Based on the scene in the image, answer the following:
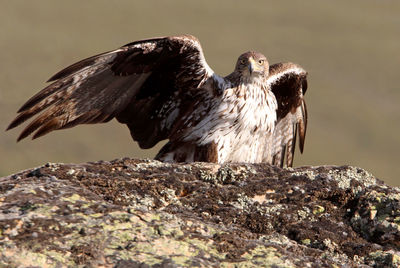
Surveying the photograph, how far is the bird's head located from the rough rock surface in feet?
12.8

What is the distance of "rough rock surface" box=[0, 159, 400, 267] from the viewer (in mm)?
3352

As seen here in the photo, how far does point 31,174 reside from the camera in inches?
175

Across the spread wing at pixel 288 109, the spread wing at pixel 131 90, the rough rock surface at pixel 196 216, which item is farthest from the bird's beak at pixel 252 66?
the rough rock surface at pixel 196 216

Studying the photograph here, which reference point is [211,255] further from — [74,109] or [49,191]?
[74,109]

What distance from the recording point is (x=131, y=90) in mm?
8438

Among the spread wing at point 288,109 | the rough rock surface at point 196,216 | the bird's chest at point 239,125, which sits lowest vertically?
the rough rock surface at point 196,216

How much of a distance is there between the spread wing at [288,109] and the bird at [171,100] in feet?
2.24

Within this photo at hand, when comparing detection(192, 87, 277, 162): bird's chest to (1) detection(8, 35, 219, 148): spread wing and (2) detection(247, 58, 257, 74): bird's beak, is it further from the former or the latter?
(1) detection(8, 35, 219, 148): spread wing

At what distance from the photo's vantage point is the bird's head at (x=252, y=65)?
9.00 meters

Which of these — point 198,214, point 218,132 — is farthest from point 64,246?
point 218,132

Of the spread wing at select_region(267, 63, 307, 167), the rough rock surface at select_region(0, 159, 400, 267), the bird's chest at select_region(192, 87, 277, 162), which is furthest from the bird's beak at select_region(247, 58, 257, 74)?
the rough rock surface at select_region(0, 159, 400, 267)

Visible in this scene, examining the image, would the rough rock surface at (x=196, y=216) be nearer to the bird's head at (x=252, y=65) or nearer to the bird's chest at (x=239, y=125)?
the bird's chest at (x=239, y=125)

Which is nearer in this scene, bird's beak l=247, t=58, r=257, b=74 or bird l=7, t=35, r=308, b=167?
bird l=7, t=35, r=308, b=167

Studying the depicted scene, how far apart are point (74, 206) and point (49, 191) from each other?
0.28 meters
